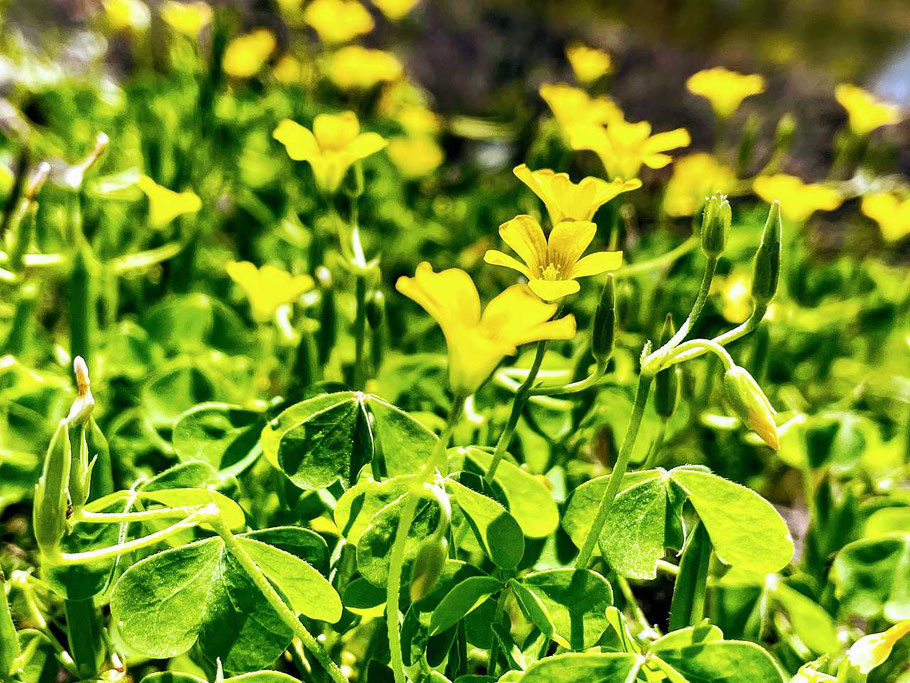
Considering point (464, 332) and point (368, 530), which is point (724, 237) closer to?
point (464, 332)

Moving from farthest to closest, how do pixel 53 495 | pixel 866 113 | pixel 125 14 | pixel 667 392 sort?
pixel 125 14
pixel 866 113
pixel 667 392
pixel 53 495

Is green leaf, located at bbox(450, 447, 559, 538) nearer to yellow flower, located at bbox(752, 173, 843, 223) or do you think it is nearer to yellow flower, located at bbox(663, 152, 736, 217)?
yellow flower, located at bbox(752, 173, 843, 223)

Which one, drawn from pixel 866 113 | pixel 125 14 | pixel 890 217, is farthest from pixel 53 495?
pixel 125 14

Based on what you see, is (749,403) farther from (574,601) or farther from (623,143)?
(623,143)

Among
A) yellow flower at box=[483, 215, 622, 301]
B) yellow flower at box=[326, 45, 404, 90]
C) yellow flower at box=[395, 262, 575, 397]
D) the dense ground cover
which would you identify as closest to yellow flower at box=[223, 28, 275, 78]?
yellow flower at box=[326, 45, 404, 90]

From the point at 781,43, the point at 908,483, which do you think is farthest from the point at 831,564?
the point at 781,43
